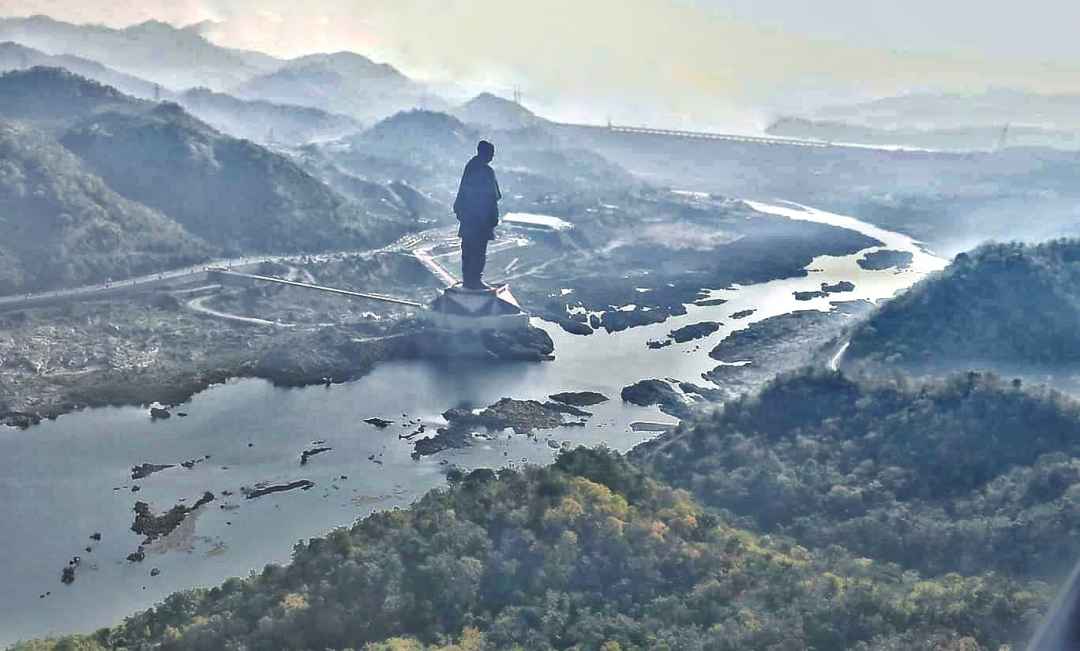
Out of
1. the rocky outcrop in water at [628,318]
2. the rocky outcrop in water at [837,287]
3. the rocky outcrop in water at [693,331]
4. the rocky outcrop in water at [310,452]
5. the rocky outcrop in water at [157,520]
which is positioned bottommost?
the rocky outcrop in water at [157,520]

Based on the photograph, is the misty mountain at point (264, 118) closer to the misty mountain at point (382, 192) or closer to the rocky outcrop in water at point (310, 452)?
the misty mountain at point (382, 192)

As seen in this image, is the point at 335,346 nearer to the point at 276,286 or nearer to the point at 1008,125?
the point at 276,286

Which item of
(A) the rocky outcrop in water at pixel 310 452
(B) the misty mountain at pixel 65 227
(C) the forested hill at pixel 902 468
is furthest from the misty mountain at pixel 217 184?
(C) the forested hill at pixel 902 468

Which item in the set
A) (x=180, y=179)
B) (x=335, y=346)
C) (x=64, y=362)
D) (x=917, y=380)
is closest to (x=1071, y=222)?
(x=917, y=380)

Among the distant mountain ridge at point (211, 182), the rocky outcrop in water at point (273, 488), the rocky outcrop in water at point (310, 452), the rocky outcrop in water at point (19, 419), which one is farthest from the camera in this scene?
the distant mountain ridge at point (211, 182)

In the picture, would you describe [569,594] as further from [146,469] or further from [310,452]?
[146,469]

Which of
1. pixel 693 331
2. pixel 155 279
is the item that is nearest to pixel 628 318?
pixel 693 331
